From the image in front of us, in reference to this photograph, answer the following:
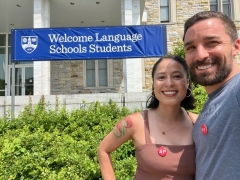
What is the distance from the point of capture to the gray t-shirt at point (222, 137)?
1.21 meters

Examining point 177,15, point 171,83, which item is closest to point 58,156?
point 171,83

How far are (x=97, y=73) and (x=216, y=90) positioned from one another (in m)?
12.0

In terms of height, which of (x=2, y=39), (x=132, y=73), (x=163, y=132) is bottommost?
(x=163, y=132)

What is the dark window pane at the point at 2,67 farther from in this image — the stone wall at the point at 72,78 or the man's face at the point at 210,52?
Answer: the man's face at the point at 210,52

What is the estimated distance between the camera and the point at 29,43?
7.55 metres

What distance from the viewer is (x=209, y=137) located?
1.34 meters

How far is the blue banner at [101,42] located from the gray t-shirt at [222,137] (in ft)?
21.4

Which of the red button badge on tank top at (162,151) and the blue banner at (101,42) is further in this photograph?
the blue banner at (101,42)

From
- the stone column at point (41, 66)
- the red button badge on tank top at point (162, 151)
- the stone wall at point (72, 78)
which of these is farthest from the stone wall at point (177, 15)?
the red button badge on tank top at point (162, 151)

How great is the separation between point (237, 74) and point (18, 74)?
13.5 metres

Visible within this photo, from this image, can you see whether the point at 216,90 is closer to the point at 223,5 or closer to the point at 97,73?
the point at 97,73

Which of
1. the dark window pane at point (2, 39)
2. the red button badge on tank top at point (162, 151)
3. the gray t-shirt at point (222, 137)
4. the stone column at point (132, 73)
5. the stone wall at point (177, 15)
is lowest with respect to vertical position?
the red button badge on tank top at point (162, 151)

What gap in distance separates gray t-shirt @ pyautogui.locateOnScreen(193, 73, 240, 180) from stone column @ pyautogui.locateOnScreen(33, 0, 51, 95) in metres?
7.64

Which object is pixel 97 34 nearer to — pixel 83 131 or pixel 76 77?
pixel 83 131
